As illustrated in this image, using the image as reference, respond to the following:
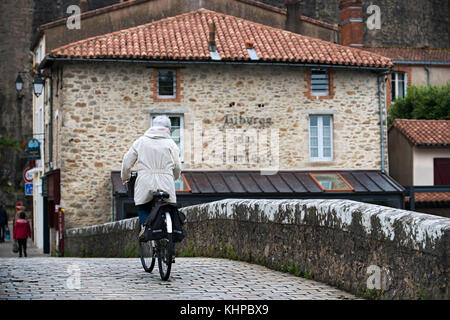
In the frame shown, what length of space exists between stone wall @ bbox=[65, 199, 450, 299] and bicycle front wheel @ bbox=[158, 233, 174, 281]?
136 cm

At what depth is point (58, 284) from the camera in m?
→ 6.70

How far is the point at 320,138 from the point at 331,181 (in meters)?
1.52

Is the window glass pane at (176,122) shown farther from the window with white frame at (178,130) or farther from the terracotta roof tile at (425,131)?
the terracotta roof tile at (425,131)

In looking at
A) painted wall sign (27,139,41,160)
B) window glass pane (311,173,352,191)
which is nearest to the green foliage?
window glass pane (311,173,352,191)

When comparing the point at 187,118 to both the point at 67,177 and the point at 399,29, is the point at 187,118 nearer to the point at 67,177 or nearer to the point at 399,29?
the point at 67,177

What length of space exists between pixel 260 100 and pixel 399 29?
34004mm

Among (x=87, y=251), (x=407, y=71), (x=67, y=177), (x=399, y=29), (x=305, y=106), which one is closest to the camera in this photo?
(x=87, y=251)

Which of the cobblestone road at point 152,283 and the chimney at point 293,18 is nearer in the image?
the cobblestone road at point 152,283

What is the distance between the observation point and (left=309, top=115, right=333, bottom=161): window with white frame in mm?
24094

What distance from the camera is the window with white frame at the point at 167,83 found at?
23.4 m

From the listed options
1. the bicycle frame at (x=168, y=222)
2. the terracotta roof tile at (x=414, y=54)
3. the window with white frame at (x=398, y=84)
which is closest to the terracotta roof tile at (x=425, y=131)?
the window with white frame at (x=398, y=84)

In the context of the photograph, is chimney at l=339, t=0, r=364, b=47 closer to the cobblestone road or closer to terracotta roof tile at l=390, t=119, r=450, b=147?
terracotta roof tile at l=390, t=119, r=450, b=147

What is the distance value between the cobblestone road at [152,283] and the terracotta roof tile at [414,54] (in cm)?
3306
